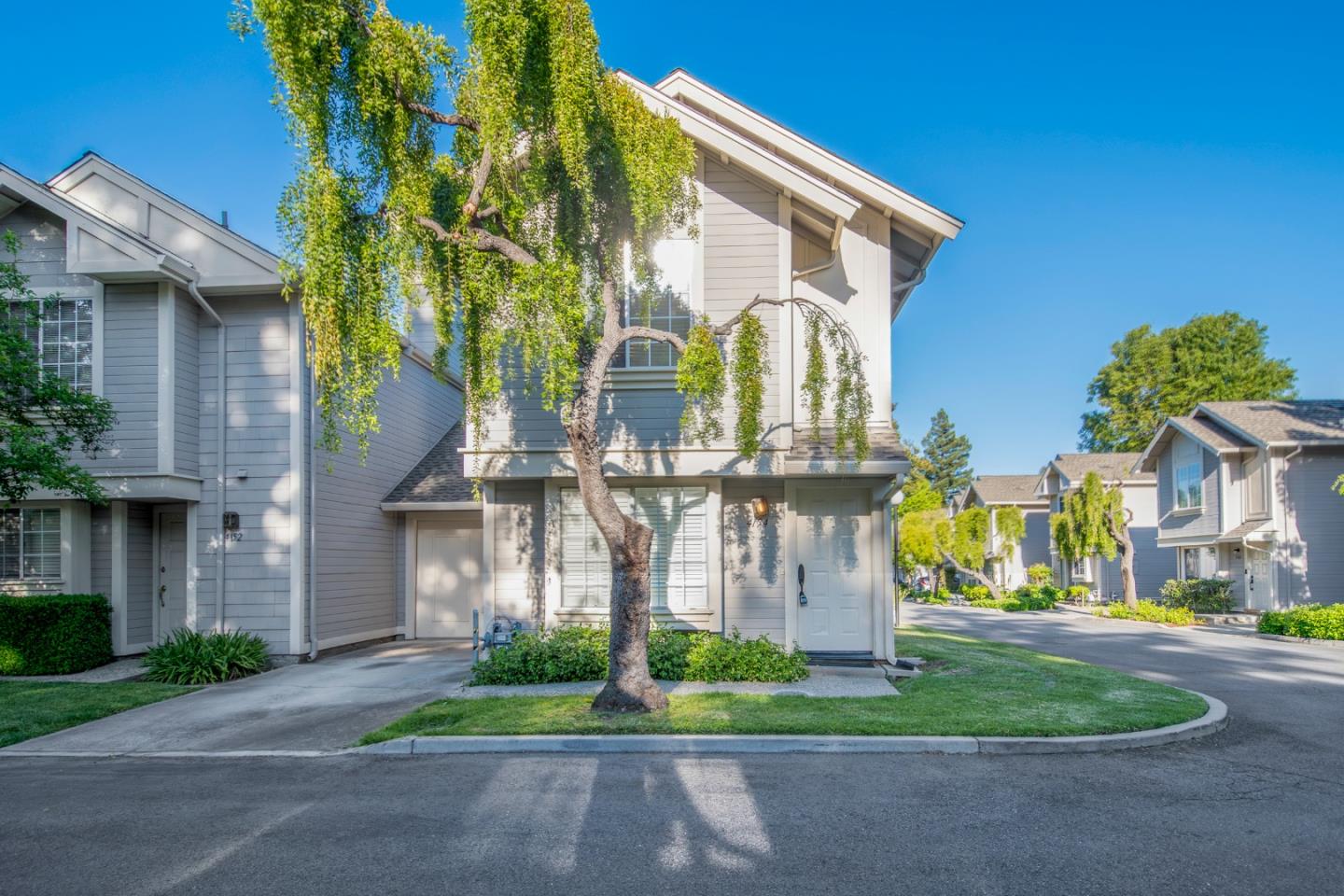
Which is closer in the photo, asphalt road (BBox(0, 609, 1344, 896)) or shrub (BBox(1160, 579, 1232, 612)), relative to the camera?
asphalt road (BBox(0, 609, 1344, 896))

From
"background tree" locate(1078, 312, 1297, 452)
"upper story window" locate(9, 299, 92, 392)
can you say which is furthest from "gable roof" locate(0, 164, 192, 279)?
"background tree" locate(1078, 312, 1297, 452)

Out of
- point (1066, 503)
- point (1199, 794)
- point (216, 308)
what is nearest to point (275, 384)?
point (216, 308)

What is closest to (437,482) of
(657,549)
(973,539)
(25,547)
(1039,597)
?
(25,547)

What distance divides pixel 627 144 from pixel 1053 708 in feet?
24.0

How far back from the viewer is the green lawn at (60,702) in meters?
8.05

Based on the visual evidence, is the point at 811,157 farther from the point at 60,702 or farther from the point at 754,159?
the point at 60,702

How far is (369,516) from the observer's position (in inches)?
554

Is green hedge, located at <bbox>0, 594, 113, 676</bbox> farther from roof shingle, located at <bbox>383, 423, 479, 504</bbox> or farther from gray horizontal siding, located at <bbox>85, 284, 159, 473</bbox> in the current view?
roof shingle, located at <bbox>383, 423, 479, 504</bbox>

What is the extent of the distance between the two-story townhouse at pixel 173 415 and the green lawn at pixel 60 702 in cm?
167

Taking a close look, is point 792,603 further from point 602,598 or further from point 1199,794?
point 1199,794

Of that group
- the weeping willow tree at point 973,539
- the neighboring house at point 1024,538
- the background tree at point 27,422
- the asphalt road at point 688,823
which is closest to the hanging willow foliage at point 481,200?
the asphalt road at point 688,823

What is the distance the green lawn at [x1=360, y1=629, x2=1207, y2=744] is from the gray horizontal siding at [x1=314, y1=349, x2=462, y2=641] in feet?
17.2

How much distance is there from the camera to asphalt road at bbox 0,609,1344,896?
4316 mm

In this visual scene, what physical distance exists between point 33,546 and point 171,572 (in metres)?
1.84
